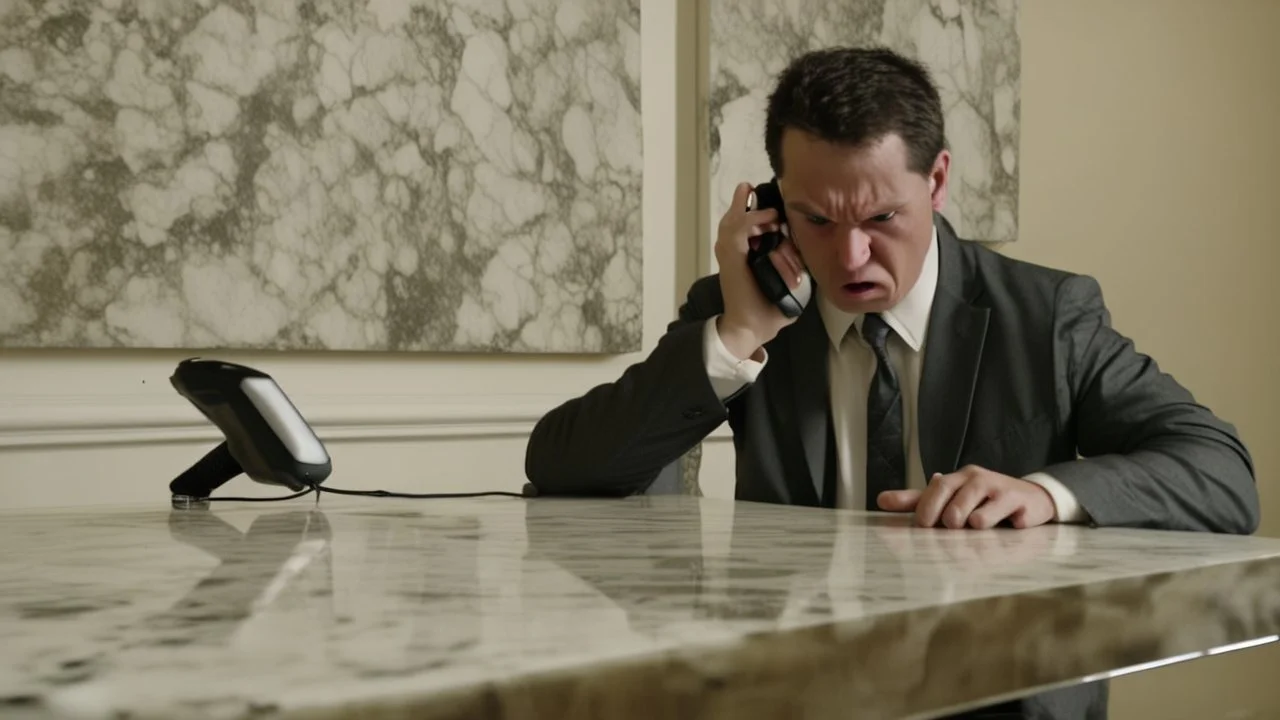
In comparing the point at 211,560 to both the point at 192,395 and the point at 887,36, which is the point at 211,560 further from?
the point at 887,36

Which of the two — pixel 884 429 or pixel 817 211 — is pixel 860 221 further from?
pixel 884 429

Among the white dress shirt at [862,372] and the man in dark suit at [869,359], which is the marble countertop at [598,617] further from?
the white dress shirt at [862,372]

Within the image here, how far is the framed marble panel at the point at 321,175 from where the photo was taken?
2199 millimetres

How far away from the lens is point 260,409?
1630 mm

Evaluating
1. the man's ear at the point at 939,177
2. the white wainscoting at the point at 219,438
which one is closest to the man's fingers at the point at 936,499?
the man's ear at the point at 939,177

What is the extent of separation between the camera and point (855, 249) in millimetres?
1910

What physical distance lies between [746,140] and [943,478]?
182 centimetres

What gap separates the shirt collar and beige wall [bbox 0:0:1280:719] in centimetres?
87

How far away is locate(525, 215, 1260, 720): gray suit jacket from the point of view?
1798 mm

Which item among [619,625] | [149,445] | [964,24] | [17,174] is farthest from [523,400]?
[619,625]

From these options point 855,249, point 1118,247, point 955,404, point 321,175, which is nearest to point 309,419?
point 321,175

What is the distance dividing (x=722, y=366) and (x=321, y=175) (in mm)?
1010

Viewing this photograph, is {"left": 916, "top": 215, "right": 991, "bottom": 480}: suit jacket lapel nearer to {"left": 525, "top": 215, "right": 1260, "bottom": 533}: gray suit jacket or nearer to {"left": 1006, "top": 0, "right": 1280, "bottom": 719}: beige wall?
{"left": 525, "top": 215, "right": 1260, "bottom": 533}: gray suit jacket

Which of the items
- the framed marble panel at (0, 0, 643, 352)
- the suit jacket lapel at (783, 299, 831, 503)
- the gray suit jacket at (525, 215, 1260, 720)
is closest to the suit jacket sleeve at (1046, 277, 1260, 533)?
the gray suit jacket at (525, 215, 1260, 720)
